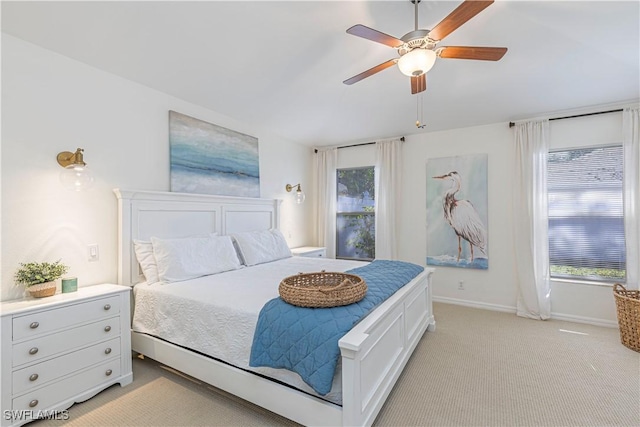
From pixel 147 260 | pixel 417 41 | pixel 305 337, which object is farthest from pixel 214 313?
pixel 417 41

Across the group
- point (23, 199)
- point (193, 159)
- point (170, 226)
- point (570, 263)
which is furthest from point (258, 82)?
point (570, 263)

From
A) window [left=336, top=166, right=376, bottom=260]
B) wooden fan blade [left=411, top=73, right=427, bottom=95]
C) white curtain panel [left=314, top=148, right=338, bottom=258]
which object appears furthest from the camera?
white curtain panel [left=314, top=148, right=338, bottom=258]

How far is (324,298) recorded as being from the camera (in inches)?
67.2

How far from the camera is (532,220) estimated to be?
3621 mm

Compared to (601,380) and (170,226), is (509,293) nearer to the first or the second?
(601,380)

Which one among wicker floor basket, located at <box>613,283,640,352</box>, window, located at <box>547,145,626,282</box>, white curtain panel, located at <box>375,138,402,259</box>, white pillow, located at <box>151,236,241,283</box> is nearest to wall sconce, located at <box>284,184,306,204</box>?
white curtain panel, located at <box>375,138,402,259</box>

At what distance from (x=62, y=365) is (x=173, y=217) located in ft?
4.75

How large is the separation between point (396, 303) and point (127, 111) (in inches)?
113

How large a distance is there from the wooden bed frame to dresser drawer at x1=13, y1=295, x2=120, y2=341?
1.37ft

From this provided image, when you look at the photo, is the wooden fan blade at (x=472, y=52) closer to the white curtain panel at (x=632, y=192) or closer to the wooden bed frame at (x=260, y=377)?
the wooden bed frame at (x=260, y=377)

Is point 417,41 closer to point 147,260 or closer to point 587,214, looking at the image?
point 147,260

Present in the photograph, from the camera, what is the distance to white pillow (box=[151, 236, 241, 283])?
8.39 feet

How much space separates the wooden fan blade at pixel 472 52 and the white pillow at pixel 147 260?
2.75 meters

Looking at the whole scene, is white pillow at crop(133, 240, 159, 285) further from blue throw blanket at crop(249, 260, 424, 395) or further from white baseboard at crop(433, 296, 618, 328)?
white baseboard at crop(433, 296, 618, 328)
